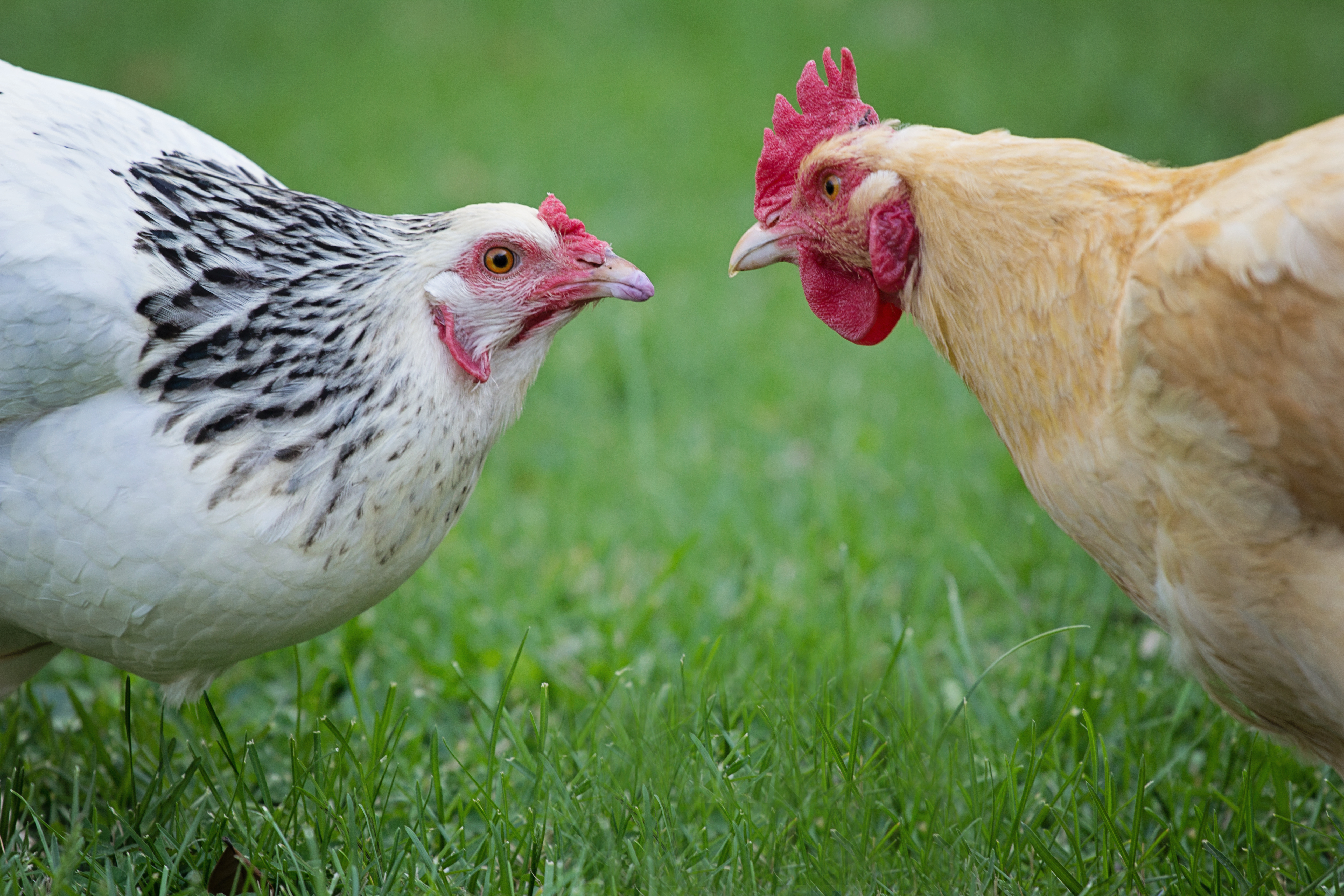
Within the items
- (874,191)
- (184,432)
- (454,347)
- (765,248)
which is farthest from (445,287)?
(874,191)

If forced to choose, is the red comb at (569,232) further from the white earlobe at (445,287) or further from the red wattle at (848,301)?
the red wattle at (848,301)

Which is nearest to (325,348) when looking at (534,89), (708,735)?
(708,735)

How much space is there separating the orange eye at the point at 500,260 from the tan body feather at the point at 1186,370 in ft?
2.83

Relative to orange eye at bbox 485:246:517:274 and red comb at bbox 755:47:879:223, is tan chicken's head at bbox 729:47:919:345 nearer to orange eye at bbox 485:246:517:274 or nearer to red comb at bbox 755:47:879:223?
red comb at bbox 755:47:879:223

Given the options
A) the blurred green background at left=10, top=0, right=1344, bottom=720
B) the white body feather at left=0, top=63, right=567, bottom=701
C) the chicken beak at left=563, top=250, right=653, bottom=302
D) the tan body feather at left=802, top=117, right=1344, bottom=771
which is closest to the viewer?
the tan body feather at left=802, top=117, right=1344, bottom=771

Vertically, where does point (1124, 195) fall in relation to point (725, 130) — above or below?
below

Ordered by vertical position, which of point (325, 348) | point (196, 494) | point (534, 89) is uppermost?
point (534, 89)

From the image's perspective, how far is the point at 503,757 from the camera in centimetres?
259

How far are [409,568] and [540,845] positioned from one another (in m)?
0.67

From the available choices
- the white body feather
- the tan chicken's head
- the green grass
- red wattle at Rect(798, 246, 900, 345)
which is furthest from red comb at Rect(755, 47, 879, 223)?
the green grass

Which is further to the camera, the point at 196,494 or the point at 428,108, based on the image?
the point at 428,108

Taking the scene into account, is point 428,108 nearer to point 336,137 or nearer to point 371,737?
point 336,137

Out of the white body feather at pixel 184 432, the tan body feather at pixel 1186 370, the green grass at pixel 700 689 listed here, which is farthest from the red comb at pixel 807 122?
the green grass at pixel 700 689

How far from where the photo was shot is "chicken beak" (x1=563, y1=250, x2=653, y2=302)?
2270 mm
